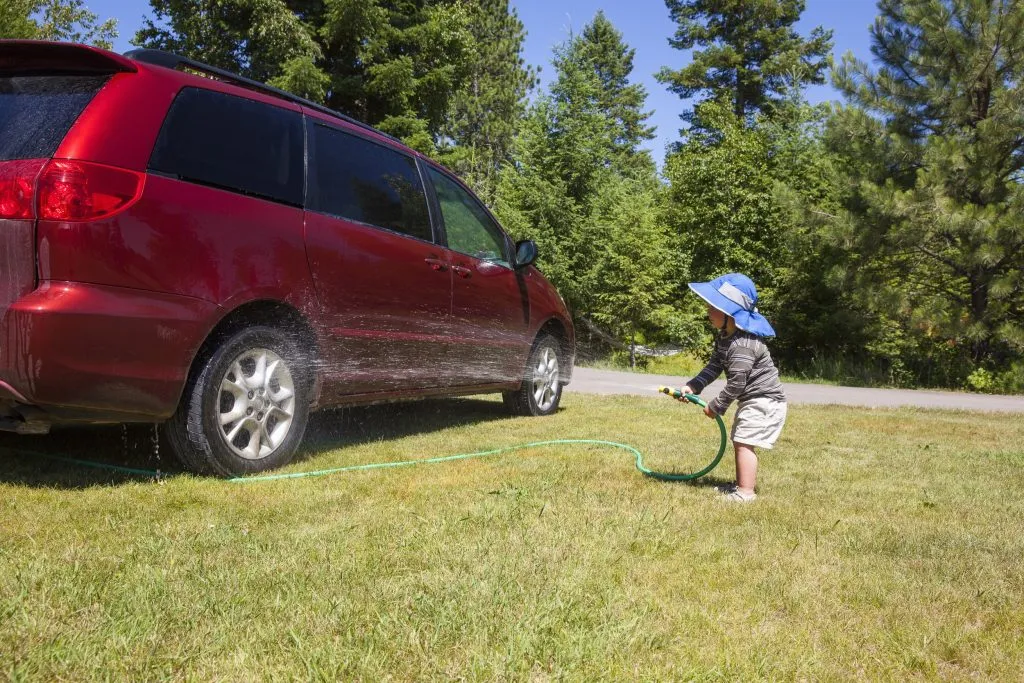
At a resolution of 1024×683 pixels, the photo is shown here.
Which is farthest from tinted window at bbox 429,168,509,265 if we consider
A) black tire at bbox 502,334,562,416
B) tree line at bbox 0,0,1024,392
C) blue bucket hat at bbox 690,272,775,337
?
tree line at bbox 0,0,1024,392

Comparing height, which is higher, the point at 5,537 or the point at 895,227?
the point at 895,227

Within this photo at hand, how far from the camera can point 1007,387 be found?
48.1 ft

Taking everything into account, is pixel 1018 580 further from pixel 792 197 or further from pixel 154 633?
pixel 792 197

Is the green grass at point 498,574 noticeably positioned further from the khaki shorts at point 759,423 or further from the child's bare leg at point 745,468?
the khaki shorts at point 759,423

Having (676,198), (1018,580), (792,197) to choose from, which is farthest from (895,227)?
(1018,580)

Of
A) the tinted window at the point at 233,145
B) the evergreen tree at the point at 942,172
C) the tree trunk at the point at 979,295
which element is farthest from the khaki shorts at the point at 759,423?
the tree trunk at the point at 979,295

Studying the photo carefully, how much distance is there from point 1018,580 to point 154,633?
2.89m

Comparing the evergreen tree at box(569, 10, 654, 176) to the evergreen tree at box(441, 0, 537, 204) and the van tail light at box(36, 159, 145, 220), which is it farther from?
the van tail light at box(36, 159, 145, 220)

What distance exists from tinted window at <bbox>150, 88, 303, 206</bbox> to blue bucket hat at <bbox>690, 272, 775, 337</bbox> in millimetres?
2321

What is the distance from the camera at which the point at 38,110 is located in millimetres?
3672

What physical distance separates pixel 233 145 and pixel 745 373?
2929 millimetres

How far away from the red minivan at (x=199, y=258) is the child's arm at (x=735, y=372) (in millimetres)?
2050

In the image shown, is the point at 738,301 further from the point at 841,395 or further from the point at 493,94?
the point at 493,94

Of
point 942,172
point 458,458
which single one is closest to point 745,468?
point 458,458
